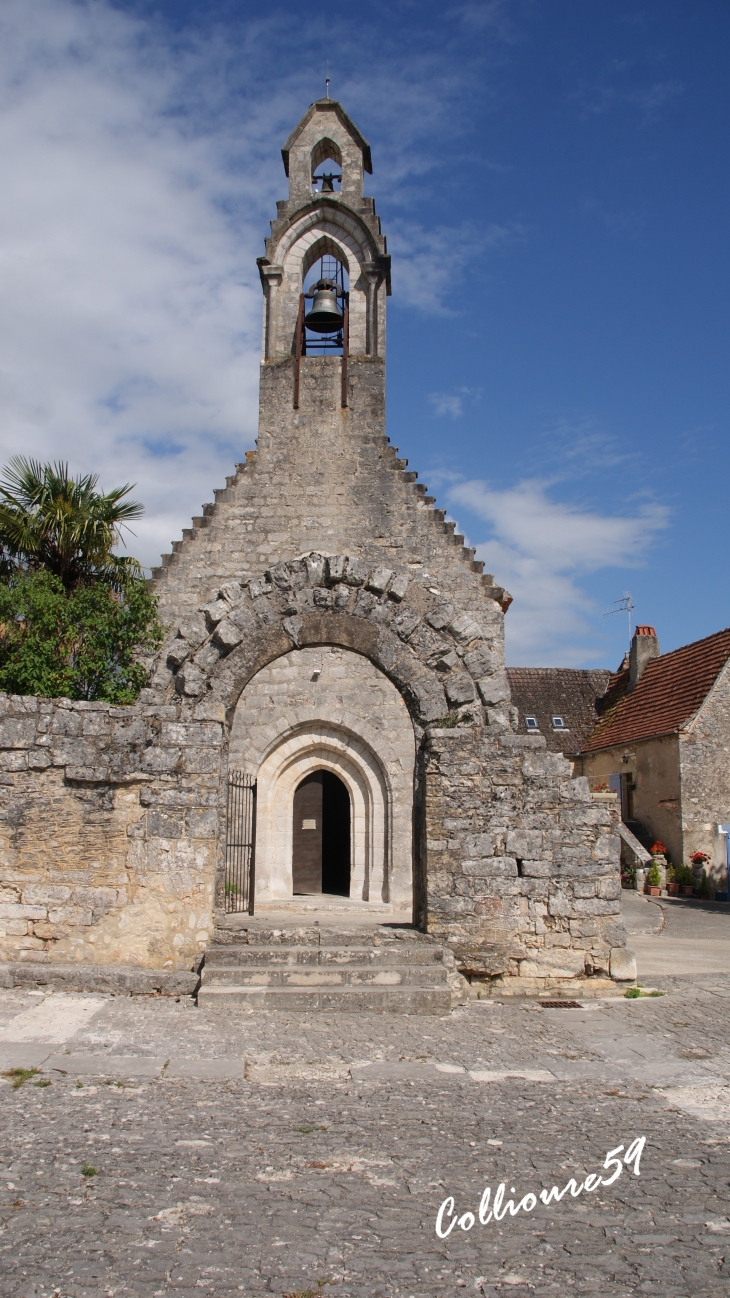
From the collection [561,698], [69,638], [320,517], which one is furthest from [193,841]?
[561,698]

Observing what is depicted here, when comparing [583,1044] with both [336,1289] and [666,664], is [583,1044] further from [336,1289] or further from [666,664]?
[666,664]

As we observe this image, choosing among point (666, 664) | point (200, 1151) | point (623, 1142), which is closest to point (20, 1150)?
point (200, 1151)

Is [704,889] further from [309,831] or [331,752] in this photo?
[331,752]

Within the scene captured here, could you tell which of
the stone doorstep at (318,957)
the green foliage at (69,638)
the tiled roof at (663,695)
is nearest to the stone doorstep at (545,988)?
the stone doorstep at (318,957)

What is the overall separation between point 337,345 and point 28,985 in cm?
1137

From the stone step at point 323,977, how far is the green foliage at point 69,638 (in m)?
5.02

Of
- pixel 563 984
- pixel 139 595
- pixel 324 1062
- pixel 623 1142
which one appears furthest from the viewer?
pixel 139 595

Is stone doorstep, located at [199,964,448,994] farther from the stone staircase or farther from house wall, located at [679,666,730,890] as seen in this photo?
house wall, located at [679,666,730,890]

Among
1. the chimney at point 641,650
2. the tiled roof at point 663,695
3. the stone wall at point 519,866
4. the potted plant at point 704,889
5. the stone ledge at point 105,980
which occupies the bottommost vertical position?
the potted plant at point 704,889

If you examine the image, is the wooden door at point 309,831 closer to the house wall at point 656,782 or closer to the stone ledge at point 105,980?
the stone ledge at point 105,980

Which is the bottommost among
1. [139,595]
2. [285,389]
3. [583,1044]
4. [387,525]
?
[583,1044]

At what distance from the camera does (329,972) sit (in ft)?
22.8

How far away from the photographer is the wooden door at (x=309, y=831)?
14219 mm

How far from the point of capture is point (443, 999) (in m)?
6.72
